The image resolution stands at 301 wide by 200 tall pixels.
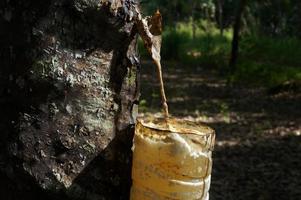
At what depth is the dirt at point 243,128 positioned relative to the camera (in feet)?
21.2

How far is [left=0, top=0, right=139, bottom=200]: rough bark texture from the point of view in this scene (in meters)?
1.47

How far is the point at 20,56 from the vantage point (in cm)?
149

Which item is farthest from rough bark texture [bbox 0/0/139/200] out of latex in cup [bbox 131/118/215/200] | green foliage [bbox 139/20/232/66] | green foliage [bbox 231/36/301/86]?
green foliage [bbox 139/20/232/66]

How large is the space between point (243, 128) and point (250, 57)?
30.7 feet

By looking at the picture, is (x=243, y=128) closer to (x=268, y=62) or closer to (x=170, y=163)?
(x=170, y=163)

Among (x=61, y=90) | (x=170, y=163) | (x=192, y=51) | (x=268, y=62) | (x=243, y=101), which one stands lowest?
(x=243, y=101)

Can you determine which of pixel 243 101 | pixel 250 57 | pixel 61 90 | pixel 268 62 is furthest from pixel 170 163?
pixel 250 57

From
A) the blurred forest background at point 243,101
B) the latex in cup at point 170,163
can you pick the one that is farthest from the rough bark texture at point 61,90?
the blurred forest background at point 243,101

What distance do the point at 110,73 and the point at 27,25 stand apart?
10.1 inches

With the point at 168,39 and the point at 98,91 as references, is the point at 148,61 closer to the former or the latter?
the point at 168,39

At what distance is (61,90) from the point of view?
58.7 inches

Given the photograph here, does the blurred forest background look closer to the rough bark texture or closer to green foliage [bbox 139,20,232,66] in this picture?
green foliage [bbox 139,20,232,66]

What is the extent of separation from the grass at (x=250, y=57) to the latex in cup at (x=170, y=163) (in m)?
12.1

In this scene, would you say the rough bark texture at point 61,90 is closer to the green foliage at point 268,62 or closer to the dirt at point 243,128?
the dirt at point 243,128
